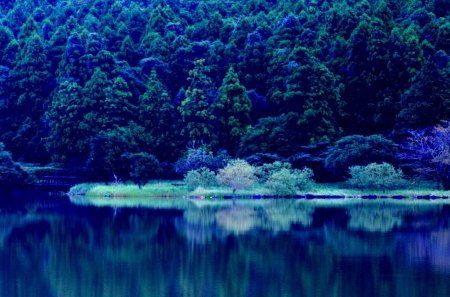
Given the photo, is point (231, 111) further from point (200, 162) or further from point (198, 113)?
point (200, 162)

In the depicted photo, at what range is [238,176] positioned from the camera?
47.2 m

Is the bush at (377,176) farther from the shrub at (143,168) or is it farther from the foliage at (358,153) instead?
the shrub at (143,168)

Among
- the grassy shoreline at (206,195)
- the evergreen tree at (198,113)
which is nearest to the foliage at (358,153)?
the grassy shoreline at (206,195)

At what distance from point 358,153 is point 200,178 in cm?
1024

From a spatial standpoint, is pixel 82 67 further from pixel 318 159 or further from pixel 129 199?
pixel 318 159

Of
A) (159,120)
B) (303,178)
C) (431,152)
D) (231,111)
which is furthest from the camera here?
(159,120)

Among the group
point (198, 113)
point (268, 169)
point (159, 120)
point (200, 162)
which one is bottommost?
point (268, 169)

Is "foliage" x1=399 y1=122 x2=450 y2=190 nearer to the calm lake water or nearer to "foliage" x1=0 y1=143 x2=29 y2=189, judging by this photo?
the calm lake water

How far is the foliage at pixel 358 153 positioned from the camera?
4838 centimetres

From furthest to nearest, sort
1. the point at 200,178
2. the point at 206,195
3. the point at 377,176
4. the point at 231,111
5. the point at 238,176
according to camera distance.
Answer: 1. the point at 231,111
2. the point at 200,178
3. the point at 206,195
4. the point at 238,176
5. the point at 377,176

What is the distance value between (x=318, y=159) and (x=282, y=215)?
17677mm

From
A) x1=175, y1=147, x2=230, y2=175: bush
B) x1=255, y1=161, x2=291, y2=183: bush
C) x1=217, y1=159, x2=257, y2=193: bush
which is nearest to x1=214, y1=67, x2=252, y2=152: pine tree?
x1=175, y1=147, x2=230, y2=175: bush

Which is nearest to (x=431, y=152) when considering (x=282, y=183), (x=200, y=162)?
(x=282, y=183)

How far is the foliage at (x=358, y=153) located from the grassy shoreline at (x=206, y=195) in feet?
5.13
